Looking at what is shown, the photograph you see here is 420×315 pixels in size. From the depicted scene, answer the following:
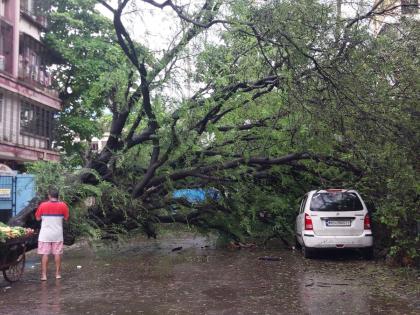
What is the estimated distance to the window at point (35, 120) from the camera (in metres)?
28.4

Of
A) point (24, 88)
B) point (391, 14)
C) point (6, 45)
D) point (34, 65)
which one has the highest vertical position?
point (6, 45)

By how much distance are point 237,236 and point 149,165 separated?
355 cm

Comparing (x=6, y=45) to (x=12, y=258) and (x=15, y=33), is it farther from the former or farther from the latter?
(x=12, y=258)

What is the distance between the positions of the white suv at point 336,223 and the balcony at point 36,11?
72.1 ft

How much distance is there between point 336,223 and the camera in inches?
508

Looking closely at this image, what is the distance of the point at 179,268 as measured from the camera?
39.6ft

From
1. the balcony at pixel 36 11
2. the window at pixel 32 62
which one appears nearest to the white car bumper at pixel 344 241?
the window at pixel 32 62

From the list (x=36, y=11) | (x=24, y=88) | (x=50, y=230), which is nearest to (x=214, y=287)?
(x=50, y=230)

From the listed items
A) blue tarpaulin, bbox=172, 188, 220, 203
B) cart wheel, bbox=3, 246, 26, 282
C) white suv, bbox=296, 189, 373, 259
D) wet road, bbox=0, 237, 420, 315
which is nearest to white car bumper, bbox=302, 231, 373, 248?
white suv, bbox=296, 189, 373, 259

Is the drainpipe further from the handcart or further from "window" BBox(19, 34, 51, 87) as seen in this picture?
the handcart

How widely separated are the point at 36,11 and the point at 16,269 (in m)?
23.4

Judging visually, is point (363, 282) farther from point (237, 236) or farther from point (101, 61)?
point (101, 61)

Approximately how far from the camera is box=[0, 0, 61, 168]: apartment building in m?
26.3

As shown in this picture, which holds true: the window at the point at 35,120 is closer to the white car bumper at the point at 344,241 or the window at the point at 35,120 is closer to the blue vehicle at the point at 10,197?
the blue vehicle at the point at 10,197
